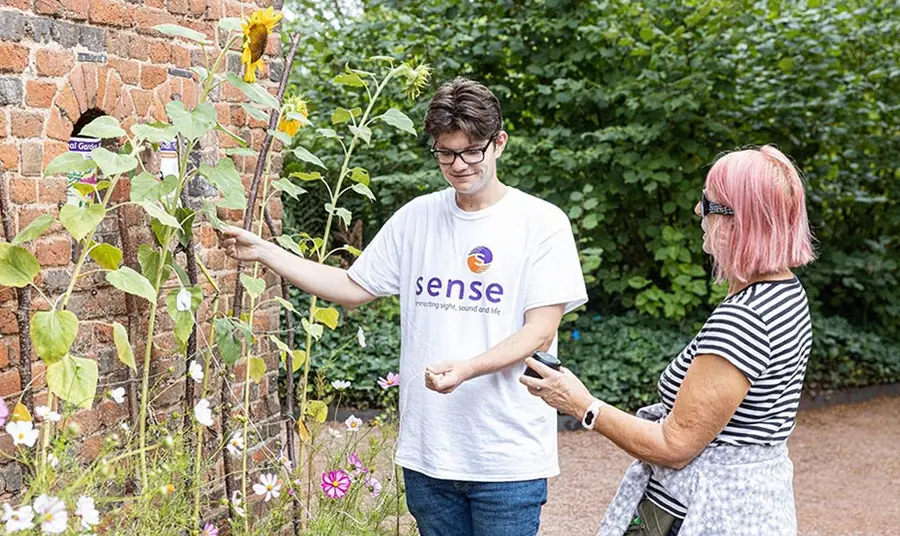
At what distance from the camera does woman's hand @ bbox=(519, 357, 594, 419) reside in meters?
2.31

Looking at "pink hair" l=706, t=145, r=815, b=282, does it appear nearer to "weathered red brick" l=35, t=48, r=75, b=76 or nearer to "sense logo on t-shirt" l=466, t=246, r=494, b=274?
"sense logo on t-shirt" l=466, t=246, r=494, b=274

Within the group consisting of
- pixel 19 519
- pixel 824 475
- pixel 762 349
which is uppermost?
pixel 762 349

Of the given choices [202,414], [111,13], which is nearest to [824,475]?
[202,414]

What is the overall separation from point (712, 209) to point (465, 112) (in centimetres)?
70

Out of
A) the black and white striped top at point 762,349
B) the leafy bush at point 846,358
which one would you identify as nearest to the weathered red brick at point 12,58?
the black and white striped top at point 762,349

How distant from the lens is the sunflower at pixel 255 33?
106 inches

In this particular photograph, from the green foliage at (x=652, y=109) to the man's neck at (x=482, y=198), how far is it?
499cm

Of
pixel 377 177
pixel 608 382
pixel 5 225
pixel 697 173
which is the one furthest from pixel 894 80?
pixel 5 225

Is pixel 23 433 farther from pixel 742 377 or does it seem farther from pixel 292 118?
pixel 742 377

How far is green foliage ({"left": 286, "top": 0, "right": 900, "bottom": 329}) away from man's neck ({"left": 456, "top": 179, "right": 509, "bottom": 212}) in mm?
4988

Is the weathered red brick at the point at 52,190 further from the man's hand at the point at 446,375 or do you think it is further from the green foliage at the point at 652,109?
the green foliage at the point at 652,109

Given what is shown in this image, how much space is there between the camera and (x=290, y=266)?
290 centimetres

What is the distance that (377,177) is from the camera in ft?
27.9

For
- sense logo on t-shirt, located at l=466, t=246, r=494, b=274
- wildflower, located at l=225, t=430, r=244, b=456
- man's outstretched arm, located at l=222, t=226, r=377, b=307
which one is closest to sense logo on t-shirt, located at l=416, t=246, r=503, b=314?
sense logo on t-shirt, located at l=466, t=246, r=494, b=274
